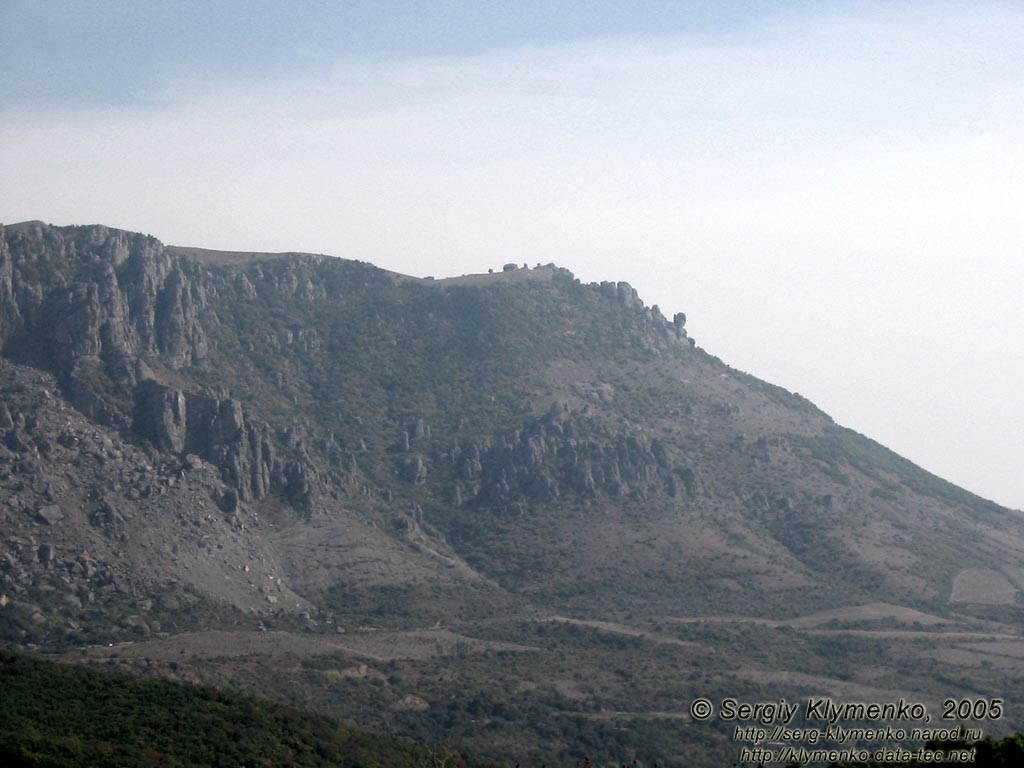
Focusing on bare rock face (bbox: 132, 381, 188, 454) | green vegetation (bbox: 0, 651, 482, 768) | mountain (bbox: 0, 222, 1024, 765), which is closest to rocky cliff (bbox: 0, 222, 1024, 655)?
bare rock face (bbox: 132, 381, 188, 454)

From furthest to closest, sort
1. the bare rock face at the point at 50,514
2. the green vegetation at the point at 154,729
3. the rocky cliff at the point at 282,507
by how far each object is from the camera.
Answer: the rocky cliff at the point at 282,507, the bare rock face at the point at 50,514, the green vegetation at the point at 154,729

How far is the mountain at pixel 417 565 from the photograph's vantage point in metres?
136

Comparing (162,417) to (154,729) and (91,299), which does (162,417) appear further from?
(154,729)

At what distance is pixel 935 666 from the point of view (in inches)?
5920

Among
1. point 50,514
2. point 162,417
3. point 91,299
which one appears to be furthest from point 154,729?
point 91,299

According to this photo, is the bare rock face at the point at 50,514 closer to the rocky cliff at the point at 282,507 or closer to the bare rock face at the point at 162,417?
the rocky cliff at the point at 282,507

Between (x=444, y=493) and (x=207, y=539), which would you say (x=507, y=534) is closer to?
(x=444, y=493)

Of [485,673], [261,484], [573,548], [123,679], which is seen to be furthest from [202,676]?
[573,548]

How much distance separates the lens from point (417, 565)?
580 ft

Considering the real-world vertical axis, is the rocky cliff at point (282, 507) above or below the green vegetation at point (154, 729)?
above

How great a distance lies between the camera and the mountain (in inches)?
5349

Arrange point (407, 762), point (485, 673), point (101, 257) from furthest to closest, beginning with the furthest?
point (101, 257) → point (485, 673) → point (407, 762)

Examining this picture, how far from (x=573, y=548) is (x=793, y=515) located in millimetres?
34197

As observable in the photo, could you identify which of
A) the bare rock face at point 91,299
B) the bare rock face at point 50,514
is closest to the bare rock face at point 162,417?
the bare rock face at point 91,299
